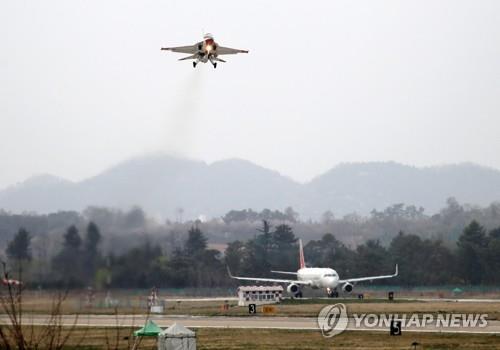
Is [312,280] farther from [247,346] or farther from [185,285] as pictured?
[247,346]

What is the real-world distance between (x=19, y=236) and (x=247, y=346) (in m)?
16.1

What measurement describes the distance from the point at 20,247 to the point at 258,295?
2095 inches

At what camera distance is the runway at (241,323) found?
60281mm

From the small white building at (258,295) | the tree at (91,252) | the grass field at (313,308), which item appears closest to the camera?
the tree at (91,252)

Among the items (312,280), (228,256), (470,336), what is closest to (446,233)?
(228,256)

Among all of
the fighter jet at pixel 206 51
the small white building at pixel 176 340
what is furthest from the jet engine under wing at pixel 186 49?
the small white building at pixel 176 340

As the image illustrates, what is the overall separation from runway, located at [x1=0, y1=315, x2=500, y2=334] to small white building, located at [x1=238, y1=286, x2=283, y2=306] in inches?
A: 891


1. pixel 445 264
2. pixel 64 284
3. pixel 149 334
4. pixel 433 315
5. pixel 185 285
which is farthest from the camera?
pixel 445 264

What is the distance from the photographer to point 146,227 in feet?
173

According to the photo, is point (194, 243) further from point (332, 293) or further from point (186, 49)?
point (186, 49)

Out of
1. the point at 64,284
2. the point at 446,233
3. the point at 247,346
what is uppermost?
the point at 446,233

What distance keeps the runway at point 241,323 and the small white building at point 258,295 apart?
22625 millimetres

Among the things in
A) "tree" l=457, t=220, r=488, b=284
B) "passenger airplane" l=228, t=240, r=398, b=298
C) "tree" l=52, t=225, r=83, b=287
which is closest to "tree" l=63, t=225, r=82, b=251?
"tree" l=52, t=225, r=83, b=287

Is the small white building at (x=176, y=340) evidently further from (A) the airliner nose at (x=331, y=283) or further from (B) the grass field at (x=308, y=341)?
(A) the airliner nose at (x=331, y=283)
